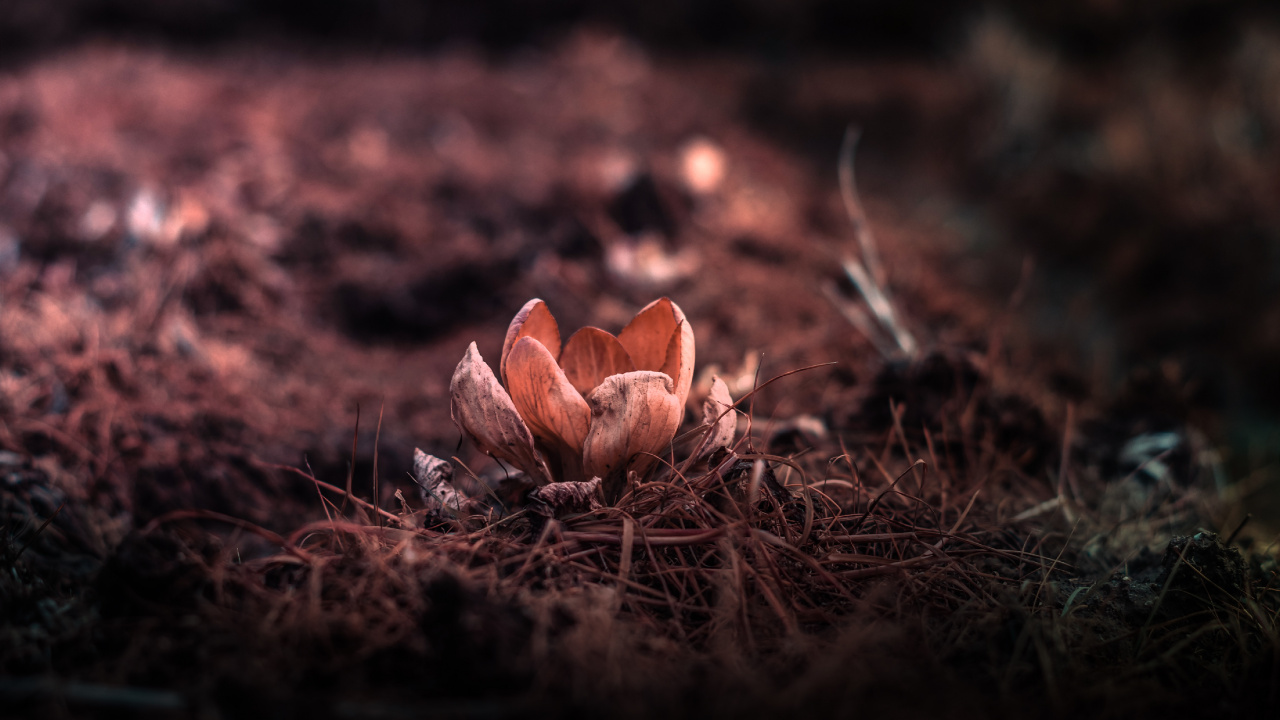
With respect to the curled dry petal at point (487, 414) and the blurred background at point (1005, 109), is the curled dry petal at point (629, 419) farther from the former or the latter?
the blurred background at point (1005, 109)

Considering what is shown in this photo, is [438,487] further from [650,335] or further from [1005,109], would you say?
[1005,109]

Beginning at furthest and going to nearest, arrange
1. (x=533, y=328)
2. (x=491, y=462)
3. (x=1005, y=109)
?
(x=1005, y=109)
(x=491, y=462)
(x=533, y=328)

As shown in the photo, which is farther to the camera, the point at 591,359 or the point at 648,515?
the point at 591,359

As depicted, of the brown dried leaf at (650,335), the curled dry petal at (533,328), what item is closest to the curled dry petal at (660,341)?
the brown dried leaf at (650,335)

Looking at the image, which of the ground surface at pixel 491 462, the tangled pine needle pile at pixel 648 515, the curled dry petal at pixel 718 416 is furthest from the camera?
the curled dry petal at pixel 718 416

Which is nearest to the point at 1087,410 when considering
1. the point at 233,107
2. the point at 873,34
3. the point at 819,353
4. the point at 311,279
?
the point at 819,353

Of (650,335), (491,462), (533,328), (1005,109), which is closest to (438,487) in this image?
(533,328)

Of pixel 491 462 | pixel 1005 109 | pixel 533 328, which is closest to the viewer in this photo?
pixel 533 328
